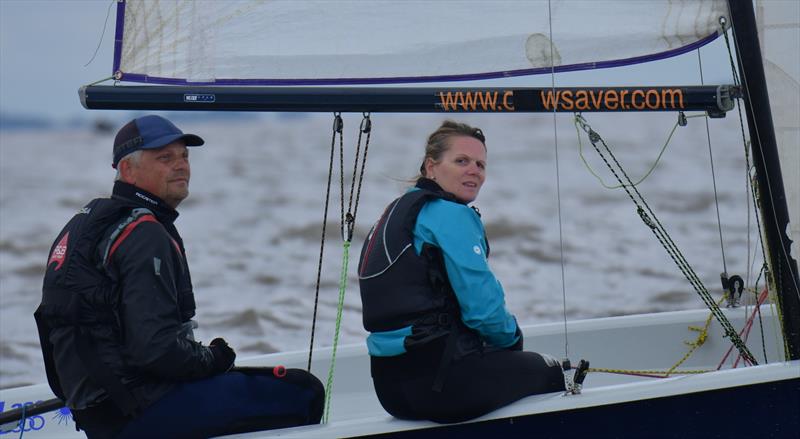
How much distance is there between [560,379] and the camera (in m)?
2.84

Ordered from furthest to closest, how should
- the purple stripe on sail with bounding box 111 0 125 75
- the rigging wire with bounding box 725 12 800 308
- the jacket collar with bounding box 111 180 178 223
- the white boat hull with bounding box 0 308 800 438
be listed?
the purple stripe on sail with bounding box 111 0 125 75 → the rigging wire with bounding box 725 12 800 308 → the white boat hull with bounding box 0 308 800 438 → the jacket collar with bounding box 111 180 178 223

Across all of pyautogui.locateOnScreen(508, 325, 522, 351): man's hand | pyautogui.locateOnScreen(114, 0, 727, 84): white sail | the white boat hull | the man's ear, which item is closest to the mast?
pyautogui.locateOnScreen(114, 0, 727, 84): white sail

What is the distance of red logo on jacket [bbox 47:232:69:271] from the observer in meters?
2.49

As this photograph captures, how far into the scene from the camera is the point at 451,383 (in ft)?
8.71

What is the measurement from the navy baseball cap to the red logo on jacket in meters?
0.23

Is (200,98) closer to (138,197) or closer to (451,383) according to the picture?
(138,197)

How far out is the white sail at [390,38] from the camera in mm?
3254

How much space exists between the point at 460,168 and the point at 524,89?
0.45 metres

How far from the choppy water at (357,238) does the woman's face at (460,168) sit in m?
0.14

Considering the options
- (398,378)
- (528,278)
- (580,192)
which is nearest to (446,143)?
(398,378)

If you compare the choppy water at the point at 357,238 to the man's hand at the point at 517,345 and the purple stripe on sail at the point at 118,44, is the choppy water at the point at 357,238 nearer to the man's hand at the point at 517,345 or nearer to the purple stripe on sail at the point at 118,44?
the man's hand at the point at 517,345

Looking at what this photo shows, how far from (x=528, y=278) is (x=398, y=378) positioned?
580 centimetres

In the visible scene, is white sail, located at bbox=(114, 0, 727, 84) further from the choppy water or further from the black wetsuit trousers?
the black wetsuit trousers

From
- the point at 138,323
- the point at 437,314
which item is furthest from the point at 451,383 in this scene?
the point at 138,323
